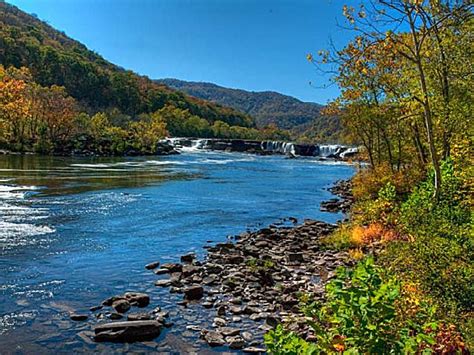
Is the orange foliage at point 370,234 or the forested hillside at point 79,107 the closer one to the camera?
the orange foliage at point 370,234

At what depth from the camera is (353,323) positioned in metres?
4.54

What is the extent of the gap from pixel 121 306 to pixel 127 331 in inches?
50.4

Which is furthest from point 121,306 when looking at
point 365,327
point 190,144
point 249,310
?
point 190,144

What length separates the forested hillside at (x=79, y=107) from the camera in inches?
2544

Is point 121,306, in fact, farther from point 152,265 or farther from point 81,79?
point 81,79

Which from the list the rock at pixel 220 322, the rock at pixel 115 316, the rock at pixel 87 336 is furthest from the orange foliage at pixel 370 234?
the rock at pixel 87 336

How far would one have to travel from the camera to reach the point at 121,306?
9.16 metres

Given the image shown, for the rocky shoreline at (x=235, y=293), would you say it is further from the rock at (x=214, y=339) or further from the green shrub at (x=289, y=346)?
the green shrub at (x=289, y=346)

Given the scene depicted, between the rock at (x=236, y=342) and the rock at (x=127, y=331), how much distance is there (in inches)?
54.3

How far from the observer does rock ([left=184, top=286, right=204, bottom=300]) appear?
995 centimetres

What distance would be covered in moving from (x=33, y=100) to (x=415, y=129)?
64.3 meters

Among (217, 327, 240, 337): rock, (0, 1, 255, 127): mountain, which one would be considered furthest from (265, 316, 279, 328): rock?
(0, 1, 255, 127): mountain

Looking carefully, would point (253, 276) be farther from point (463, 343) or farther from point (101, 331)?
point (463, 343)

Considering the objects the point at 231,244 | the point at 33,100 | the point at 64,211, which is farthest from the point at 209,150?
the point at 231,244
